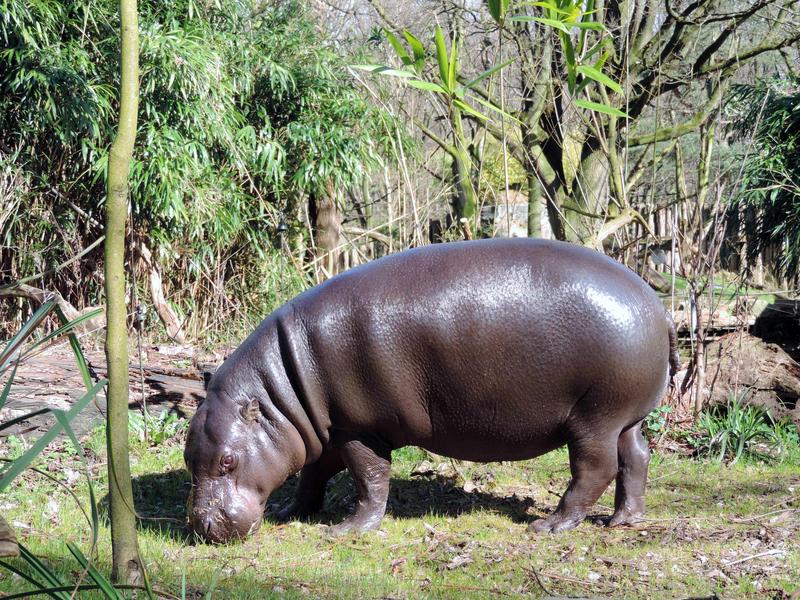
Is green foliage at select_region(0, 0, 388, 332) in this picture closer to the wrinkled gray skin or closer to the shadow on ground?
the shadow on ground

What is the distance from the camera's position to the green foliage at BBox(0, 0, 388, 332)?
8.72 m

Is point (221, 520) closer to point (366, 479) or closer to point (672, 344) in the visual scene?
point (366, 479)

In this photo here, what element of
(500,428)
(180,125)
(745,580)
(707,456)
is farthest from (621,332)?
(180,125)

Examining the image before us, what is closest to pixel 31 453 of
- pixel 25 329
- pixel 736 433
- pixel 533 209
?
pixel 25 329

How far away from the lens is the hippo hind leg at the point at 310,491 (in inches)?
202

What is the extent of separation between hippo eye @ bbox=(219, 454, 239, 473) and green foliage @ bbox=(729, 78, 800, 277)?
5863 millimetres

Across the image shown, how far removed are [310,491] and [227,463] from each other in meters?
0.83

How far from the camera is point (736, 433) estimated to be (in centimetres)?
648

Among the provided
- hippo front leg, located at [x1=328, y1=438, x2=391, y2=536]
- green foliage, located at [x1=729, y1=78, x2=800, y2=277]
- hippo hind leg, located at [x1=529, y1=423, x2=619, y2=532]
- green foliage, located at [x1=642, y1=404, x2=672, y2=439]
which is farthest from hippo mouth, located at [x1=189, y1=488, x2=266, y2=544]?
green foliage, located at [x1=729, y1=78, x2=800, y2=277]

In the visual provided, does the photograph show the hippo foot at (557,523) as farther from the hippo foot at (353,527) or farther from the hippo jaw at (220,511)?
the hippo jaw at (220,511)

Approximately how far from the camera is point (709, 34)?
571 inches

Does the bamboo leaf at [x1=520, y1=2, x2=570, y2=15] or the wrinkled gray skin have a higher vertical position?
the bamboo leaf at [x1=520, y1=2, x2=570, y2=15]

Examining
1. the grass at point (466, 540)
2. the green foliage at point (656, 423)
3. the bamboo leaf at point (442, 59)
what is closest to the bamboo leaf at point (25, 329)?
the grass at point (466, 540)

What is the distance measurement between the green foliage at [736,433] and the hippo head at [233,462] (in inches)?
131
